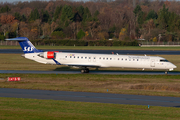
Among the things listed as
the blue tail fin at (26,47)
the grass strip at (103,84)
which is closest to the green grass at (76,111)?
the grass strip at (103,84)

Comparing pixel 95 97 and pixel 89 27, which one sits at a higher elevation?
pixel 89 27

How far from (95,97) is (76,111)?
5.16 m

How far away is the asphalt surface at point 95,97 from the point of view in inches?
745

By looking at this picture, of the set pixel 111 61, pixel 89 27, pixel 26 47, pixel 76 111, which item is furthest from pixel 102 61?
pixel 89 27

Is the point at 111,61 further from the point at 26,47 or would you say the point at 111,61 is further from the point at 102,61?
the point at 26,47

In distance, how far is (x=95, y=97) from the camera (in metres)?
20.6

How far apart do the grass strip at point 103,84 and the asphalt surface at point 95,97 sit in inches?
54.2

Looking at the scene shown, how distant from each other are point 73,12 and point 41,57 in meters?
144

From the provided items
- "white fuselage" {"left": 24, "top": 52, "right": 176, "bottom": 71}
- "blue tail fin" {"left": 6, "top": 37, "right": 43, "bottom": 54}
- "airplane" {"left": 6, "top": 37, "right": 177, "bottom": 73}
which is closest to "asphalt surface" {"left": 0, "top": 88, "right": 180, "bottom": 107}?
"airplane" {"left": 6, "top": 37, "right": 177, "bottom": 73}

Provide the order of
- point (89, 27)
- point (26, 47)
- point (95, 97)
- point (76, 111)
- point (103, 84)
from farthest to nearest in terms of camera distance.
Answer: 1. point (89, 27)
2. point (26, 47)
3. point (103, 84)
4. point (95, 97)
5. point (76, 111)

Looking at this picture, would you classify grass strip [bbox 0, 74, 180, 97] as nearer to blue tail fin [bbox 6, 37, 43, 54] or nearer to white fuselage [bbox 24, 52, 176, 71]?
white fuselage [bbox 24, 52, 176, 71]

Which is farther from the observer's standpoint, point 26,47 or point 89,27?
point 89,27

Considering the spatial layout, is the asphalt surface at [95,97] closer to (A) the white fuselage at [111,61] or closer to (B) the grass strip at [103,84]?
(B) the grass strip at [103,84]

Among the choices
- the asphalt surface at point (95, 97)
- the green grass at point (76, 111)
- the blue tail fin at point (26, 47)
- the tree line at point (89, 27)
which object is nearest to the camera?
the green grass at point (76, 111)
